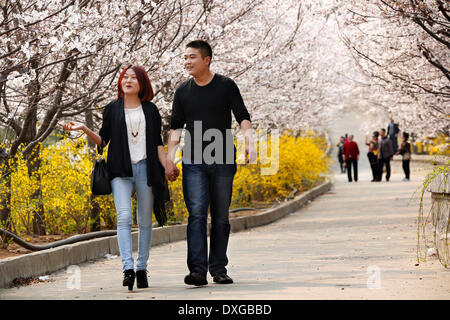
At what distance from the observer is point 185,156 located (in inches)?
275

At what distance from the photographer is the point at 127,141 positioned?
22.6 ft

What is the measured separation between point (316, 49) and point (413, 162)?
17.4 m

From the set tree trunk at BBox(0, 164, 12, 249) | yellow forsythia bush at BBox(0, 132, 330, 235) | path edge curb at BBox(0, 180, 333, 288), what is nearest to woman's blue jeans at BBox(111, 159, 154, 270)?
path edge curb at BBox(0, 180, 333, 288)

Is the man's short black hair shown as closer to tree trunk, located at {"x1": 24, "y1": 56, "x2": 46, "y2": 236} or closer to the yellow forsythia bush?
the yellow forsythia bush

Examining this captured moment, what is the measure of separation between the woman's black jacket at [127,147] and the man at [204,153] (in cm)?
13

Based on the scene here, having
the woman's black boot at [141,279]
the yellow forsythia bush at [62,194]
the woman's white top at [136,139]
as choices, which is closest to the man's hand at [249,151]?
the woman's white top at [136,139]

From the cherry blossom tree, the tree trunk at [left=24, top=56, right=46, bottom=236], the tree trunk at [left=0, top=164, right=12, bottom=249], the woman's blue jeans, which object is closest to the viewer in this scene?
the woman's blue jeans

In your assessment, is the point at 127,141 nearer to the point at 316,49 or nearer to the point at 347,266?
the point at 347,266

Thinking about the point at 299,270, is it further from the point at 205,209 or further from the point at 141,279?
the point at 141,279

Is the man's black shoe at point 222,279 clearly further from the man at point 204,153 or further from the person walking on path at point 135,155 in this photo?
the person walking on path at point 135,155

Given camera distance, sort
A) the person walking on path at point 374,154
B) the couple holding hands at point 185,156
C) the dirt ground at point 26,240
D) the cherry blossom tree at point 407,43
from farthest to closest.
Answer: the person walking on path at point 374,154 → the cherry blossom tree at point 407,43 → the dirt ground at point 26,240 → the couple holding hands at point 185,156

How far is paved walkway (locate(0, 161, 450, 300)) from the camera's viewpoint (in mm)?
6410

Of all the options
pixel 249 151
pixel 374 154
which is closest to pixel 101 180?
pixel 249 151

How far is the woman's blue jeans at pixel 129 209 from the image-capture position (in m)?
6.75
